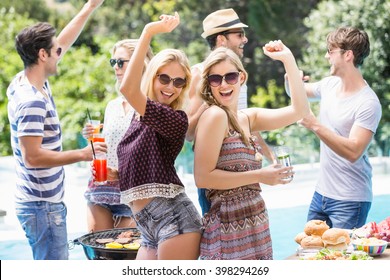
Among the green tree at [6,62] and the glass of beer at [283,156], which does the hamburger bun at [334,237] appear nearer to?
the glass of beer at [283,156]

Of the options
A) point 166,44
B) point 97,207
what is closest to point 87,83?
point 166,44

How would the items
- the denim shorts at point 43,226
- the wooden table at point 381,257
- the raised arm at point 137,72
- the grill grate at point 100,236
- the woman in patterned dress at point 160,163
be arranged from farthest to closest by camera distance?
the grill grate at point 100,236
the denim shorts at point 43,226
the wooden table at point 381,257
the woman in patterned dress at point 160,163
the raised arm at point 137,72

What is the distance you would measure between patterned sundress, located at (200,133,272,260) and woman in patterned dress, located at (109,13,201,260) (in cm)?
7

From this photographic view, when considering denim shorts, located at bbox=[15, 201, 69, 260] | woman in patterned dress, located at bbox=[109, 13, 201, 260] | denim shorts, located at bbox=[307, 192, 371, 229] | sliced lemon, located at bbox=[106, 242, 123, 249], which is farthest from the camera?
denim shorts, located at bbox=[307, 192, 371, 229]

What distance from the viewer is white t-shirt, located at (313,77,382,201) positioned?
4.24 m

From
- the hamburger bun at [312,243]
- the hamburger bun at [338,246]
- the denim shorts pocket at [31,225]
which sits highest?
the denim shorts pocket at [31,225]

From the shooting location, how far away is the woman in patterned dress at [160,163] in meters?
3.26

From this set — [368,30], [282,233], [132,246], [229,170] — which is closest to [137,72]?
[229,170]

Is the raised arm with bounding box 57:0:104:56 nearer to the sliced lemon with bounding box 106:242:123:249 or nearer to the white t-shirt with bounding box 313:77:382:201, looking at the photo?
the sliced lemon with bounding box 106:242:123:249

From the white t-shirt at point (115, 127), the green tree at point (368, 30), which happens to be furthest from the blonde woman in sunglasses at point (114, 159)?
the green tree at point (368, 30)

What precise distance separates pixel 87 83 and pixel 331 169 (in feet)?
28.4

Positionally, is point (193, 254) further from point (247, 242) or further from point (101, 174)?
point (101, 174)

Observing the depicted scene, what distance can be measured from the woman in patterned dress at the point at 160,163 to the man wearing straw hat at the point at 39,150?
1.70ft

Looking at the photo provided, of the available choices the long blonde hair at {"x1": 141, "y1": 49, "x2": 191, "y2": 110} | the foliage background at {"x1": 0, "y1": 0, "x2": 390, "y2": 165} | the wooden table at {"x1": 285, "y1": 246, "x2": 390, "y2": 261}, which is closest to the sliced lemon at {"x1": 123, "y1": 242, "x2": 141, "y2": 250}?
the wooden table at {"x1": 285, "y1": 246, "x2": 390, "y2": 261}
